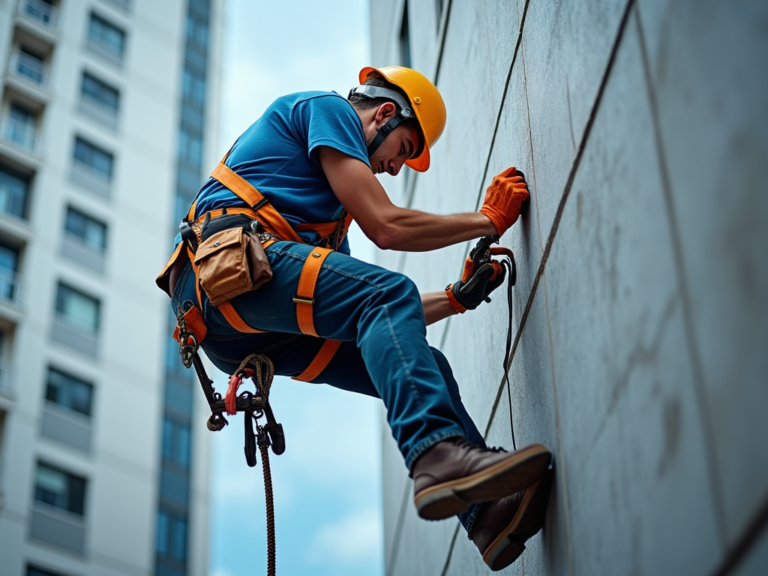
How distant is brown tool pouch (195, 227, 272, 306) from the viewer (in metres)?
4.00

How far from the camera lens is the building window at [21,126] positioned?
27422 mm

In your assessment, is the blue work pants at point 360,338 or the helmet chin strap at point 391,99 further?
the helmet chin strap at point 391,99

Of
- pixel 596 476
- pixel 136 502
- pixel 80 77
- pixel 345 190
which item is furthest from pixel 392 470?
pixel 80 77

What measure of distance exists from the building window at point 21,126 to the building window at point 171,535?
1056 centimetres

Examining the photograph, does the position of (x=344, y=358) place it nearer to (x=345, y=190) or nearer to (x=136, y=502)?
(x=345, y=190)

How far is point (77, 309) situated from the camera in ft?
87.2

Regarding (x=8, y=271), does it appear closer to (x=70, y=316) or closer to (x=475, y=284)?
(x=70, y=316)

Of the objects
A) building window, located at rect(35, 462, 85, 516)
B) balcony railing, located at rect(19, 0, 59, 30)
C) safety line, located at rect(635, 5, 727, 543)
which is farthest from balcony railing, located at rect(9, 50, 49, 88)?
safety line, located at rect(635, 5, 727, 543)

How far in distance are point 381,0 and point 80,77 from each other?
19187mm

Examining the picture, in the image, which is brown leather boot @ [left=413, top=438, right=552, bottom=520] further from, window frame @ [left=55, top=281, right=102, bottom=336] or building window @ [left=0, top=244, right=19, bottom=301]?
window frame @ [left=55, top=281, right=102, bottom=336]

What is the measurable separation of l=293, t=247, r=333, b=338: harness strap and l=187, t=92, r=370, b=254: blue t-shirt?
1.43ft

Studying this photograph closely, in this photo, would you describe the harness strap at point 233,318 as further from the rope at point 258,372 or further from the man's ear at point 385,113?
the man's ear at point 385,113

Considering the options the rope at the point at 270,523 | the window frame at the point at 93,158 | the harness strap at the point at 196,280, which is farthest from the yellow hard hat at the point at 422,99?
the window frame at the point at 93,158

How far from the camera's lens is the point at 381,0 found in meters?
12.6
